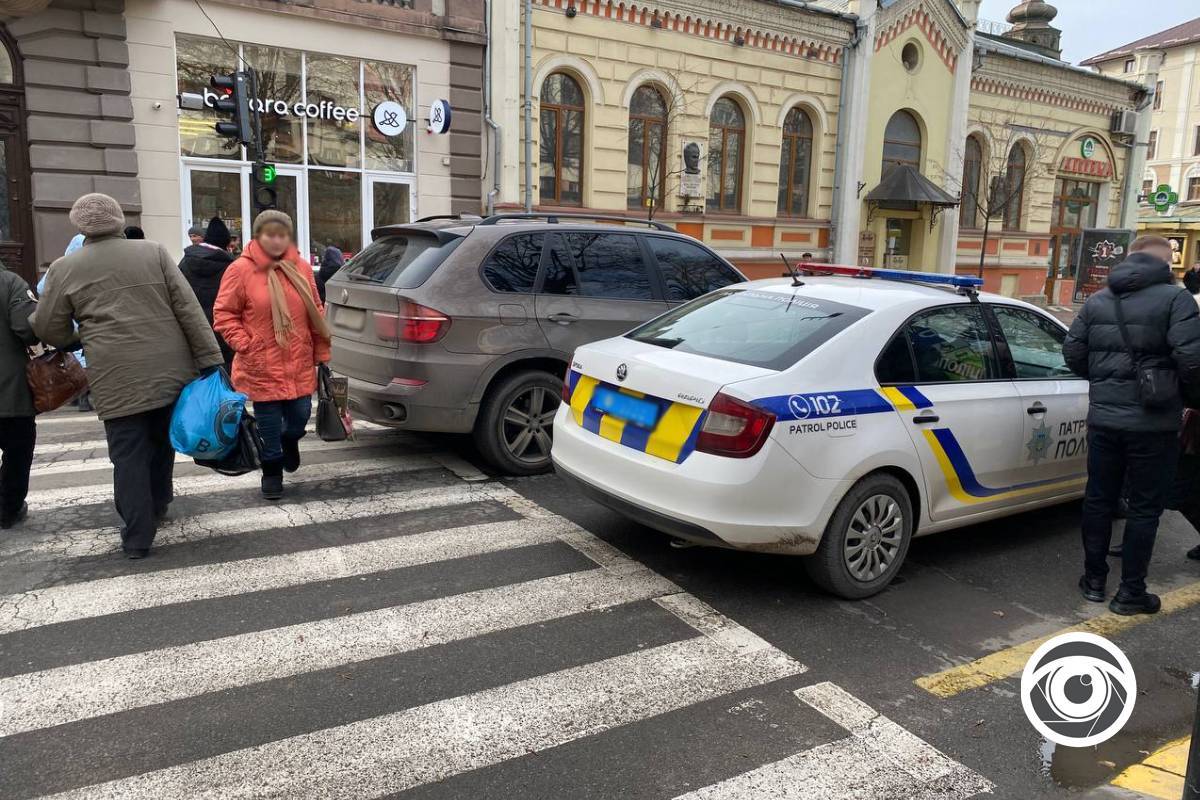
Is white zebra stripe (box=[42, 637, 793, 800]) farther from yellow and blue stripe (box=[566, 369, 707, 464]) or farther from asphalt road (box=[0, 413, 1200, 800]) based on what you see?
yellow and blue stripe (box=[566, 369, 707, 464])

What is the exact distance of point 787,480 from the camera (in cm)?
421

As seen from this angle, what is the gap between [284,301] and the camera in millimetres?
5582

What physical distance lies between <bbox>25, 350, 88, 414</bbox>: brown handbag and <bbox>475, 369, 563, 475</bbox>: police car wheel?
8.45ft

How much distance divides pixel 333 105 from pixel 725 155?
902 cm

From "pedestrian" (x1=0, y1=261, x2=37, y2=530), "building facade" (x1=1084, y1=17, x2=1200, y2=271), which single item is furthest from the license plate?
"building facade" (x1=1084, y1=17, x2=1200, y2=271)

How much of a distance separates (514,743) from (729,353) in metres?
2.35

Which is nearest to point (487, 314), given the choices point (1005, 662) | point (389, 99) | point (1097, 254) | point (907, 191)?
point (1005, 662)

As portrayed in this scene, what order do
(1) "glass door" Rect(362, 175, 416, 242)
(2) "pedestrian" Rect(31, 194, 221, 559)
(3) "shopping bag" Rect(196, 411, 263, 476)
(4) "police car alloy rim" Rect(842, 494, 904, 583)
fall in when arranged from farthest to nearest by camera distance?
(1) "glass door" Rect(362, 175, 416, 242) → (3) "shopping bag" Rect(196, 411, 263, 476) → (2) "pedestrian" Rect(31, 194, 221, 559) → (4) "police car alloy rim" Rect(842, 494, 904, 583)

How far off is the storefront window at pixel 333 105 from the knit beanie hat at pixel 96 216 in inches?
453

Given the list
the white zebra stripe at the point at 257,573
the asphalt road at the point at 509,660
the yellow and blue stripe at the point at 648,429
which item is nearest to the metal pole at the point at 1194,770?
the asphalt road at the point at 509,660

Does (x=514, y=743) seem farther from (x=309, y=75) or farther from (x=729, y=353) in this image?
(x=309, y=75)

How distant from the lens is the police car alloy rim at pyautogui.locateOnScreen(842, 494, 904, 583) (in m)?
4.54

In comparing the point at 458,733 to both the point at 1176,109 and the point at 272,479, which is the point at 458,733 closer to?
the point at 272,479

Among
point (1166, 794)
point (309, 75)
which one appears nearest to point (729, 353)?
point (1166, 794)
